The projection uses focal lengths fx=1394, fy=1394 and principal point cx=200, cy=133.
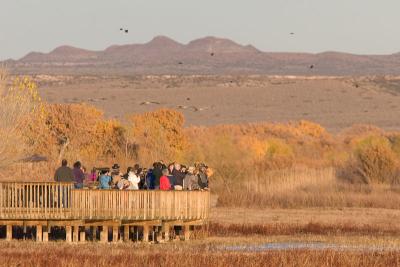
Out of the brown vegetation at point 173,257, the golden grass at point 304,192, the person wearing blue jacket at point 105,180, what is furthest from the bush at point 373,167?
the brown vegetation at point 173,257

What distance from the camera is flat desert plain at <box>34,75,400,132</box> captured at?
13300 centimetres

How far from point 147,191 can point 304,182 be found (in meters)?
25.2

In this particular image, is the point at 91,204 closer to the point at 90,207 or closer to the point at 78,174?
the point at 90,207

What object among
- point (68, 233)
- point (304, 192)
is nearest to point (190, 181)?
point (68, 233)

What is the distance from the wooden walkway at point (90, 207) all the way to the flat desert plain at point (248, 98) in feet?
280

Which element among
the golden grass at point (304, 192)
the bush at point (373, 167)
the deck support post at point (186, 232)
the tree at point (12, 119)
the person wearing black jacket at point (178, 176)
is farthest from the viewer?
the bush at point (373, 167)

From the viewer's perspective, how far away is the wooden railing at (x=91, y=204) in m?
36.7

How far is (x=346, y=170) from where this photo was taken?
6594 cm

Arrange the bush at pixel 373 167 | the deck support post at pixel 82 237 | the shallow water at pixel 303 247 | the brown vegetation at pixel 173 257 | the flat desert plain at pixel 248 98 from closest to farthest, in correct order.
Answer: the brown vegetation at pixel 173 257, the shallow water at pixel 303 247, the deck support post at pixel 82 237, the bush at pixel 373 167, the flat desert plain at pixel 248 98

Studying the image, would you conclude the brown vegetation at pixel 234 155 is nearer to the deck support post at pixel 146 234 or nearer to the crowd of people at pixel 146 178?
the crowd of people at pixel 146 178

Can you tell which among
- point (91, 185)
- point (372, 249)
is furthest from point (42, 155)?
point (372, 249)

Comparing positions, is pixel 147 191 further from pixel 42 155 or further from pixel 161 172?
pixel 42 155

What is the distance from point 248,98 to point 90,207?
365 ft

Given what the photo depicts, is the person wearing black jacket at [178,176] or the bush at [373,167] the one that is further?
the bush at [373,167]
